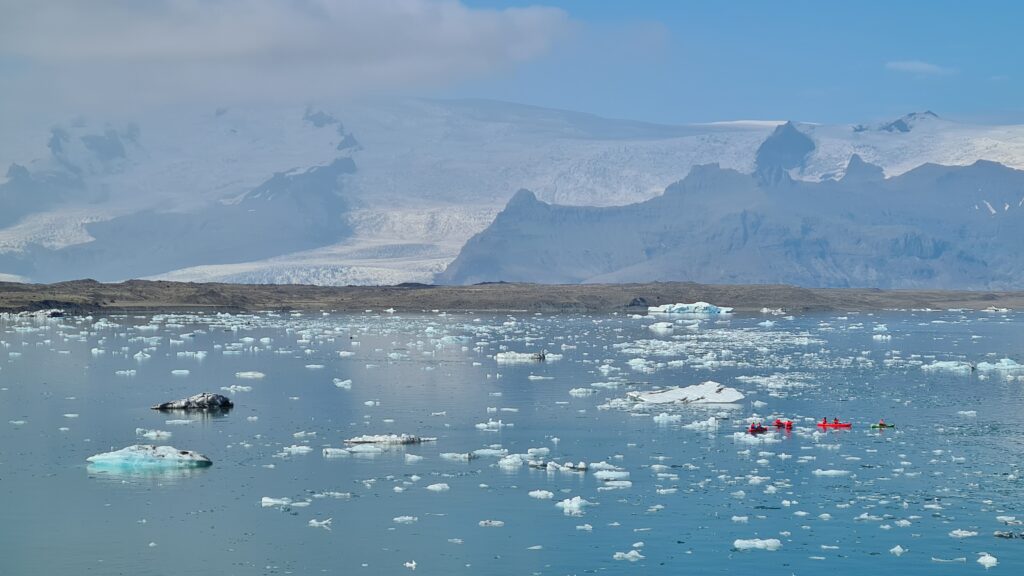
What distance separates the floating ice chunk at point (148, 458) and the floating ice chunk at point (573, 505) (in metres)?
6.93

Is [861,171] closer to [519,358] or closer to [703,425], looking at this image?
[519,358]

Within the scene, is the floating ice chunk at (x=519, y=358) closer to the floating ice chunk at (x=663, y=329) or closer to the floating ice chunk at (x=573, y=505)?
the floating ice chunk at (x=663, y=329)

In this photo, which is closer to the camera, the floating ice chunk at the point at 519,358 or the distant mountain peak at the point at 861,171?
the floating ice chunk at the point at 519,358

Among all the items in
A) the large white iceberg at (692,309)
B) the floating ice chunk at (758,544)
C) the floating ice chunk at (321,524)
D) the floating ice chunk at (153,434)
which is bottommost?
the floating ice chunk at (758,544)

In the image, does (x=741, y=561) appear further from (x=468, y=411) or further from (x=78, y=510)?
(x=468, y=411)

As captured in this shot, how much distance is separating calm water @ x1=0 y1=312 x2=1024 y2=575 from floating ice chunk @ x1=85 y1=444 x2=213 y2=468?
0.39m

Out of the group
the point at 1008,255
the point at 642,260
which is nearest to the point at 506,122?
the point at 642,260

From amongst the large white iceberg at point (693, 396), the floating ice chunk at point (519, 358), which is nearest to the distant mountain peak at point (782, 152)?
the floating ice chunk at point (519, 358)

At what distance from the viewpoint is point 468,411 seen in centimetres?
2945

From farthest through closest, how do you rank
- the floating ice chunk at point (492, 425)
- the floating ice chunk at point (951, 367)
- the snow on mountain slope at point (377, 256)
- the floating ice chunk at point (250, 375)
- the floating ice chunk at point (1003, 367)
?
the snow on mountain slope at point (377, 256) < the floating ice chunk at point (951, 367) < the floating ice chunk at point (1003, 367) < the floating ice chunk at point (250, 375) < the floating ice chunk at point (492, 425)

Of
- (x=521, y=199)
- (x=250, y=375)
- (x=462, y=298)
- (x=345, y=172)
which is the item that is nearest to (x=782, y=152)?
(x=521, y=199)

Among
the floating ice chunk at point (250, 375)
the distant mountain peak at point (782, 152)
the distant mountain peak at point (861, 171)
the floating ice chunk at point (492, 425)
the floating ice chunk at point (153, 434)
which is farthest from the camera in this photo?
the distant mountain peak at point (861, 171)

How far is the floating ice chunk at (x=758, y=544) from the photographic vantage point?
1686 centimetres

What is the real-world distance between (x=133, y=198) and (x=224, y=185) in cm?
1211
